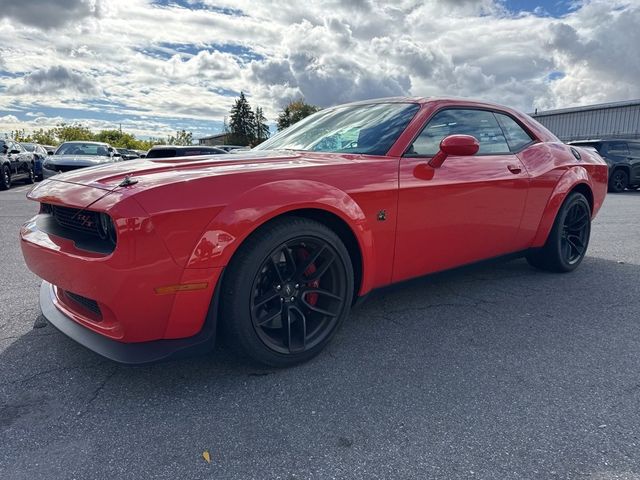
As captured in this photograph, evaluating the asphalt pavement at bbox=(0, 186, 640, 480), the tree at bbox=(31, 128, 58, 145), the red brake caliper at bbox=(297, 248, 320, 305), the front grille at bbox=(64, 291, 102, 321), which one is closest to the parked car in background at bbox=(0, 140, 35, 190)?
the asphalt pavement at bbox=(0, 186, 640, 480)

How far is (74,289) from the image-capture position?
6.72 feet

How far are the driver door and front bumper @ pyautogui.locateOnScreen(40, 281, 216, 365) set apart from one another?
119 cm

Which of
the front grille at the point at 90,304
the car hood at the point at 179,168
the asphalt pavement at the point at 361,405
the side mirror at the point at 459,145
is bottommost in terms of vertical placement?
the asphalt pavement at the point at 361,405

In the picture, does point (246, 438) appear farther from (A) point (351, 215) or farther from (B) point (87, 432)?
(A) point (351, 215)

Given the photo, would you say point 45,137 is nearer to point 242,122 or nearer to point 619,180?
point 242,122

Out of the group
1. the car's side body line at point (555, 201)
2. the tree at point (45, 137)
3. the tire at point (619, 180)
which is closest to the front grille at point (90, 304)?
the car's side body line at point (555, 201)

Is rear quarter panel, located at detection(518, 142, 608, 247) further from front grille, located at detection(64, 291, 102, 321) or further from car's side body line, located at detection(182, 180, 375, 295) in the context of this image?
front grille, located at detection(64, 291, 102, 321)

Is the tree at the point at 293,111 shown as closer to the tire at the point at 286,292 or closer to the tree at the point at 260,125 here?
the tree at the point at 260,125

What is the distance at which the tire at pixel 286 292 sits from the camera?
2092 millimetres

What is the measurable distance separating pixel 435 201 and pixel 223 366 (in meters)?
1.53

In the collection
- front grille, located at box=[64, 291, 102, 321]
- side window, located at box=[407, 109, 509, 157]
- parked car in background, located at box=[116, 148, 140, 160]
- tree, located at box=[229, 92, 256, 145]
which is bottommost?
front grille, located at box=[64, 291, 102, 321]

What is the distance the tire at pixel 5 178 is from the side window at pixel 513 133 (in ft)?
41.2

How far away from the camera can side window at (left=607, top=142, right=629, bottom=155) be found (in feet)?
42.8

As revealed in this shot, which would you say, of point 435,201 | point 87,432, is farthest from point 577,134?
point 87,432
